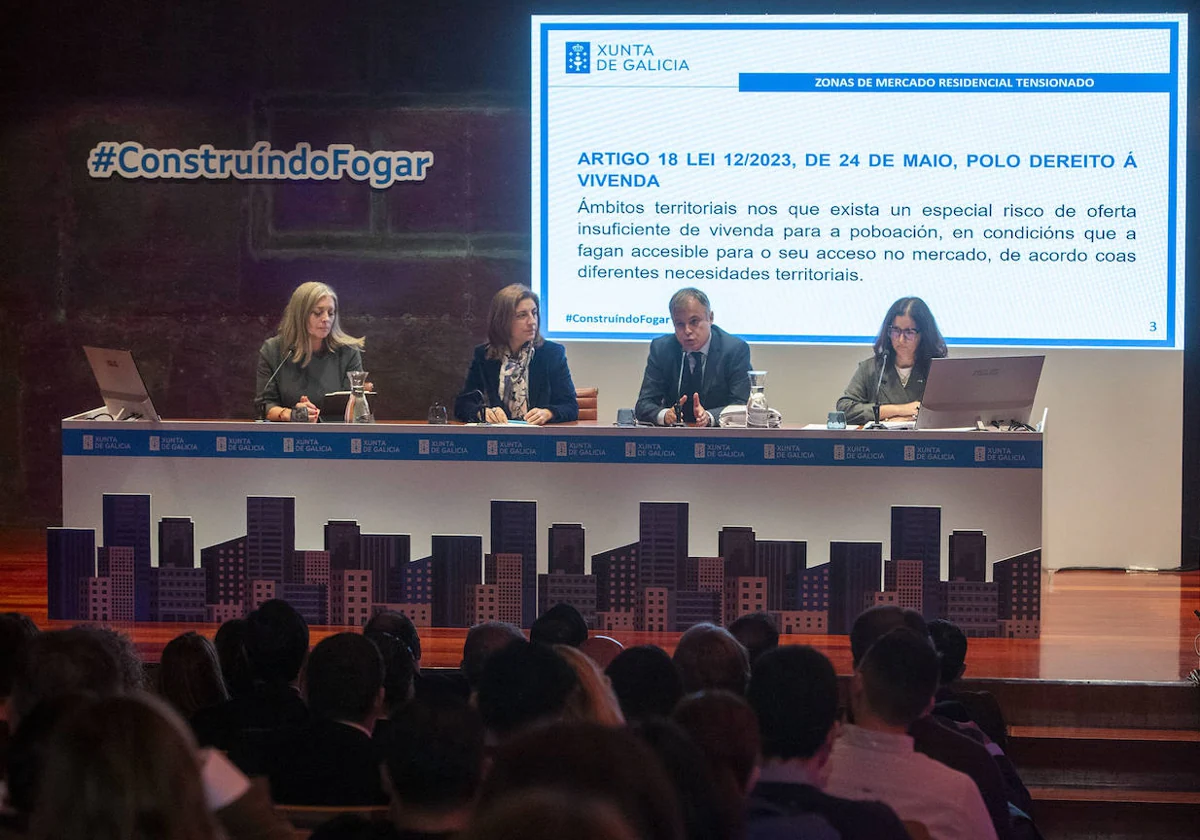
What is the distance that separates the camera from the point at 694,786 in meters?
1.83

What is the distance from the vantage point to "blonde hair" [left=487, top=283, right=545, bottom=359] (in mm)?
5387

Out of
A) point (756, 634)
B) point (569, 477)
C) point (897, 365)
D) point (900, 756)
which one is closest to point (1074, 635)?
point (897, 365)

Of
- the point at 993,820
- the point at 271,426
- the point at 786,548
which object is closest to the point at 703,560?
the point at 786,548

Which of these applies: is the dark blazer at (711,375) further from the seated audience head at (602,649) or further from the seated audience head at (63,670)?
the seated audience head at (63,670)

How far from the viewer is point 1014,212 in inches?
246

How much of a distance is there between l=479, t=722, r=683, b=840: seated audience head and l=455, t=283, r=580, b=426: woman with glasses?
13.4 ft

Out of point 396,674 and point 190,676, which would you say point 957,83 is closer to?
point 396,674

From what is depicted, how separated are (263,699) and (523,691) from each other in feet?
2.57

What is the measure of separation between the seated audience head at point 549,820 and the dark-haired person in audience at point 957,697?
6.96ft

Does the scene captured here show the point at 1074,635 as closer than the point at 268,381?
Yes

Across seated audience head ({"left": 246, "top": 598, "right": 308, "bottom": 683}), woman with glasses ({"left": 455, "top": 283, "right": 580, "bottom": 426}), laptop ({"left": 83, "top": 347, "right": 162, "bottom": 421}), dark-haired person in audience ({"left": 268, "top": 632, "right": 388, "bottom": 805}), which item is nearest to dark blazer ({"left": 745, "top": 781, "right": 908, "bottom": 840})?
dark-haired person in audience ({"left": 268, "top": 632, "right": 388, "bottom": 805})

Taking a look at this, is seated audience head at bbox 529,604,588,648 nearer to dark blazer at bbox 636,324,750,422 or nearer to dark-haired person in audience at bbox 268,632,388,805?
dark-haired person in audience at bbox 268,632,388,805

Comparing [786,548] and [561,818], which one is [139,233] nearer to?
[786,548]

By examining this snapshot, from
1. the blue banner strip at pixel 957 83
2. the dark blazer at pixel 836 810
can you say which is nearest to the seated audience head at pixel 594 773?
the dark blazer at pixel 836 810
